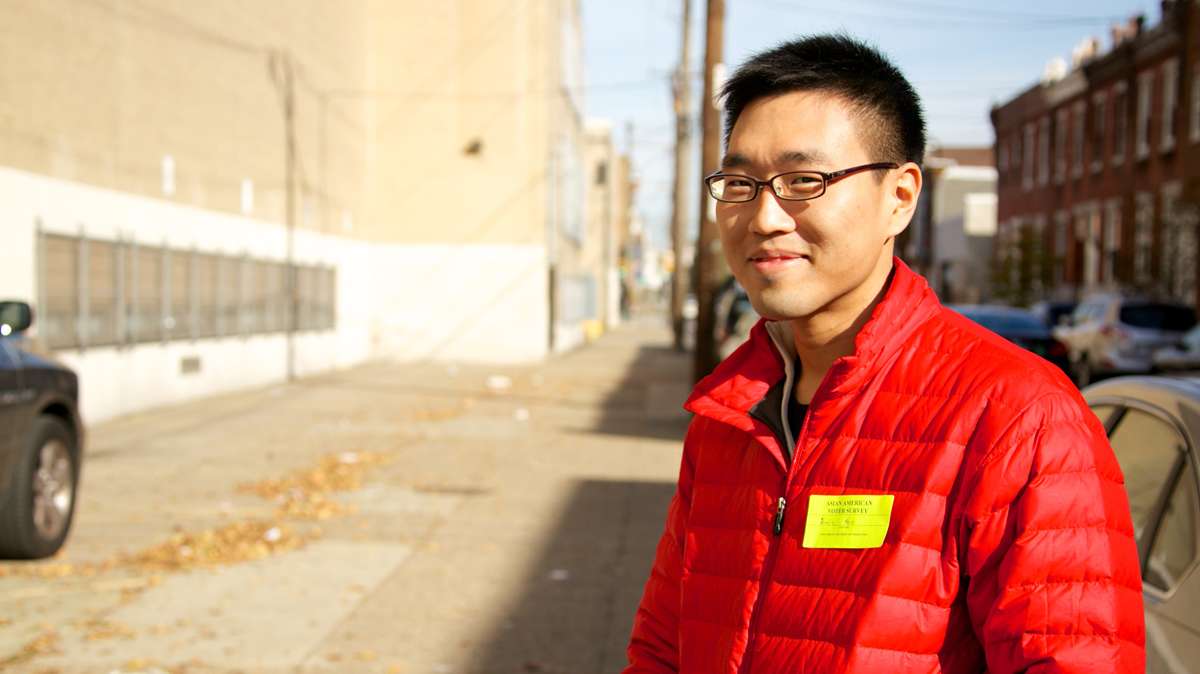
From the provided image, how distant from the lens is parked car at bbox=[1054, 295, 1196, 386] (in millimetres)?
22625

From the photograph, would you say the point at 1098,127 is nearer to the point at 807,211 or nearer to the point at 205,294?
the point at 205,294

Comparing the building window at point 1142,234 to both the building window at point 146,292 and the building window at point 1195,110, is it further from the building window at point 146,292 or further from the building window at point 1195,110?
the building window at point 146,292

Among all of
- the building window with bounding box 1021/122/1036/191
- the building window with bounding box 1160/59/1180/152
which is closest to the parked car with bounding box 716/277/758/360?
the building window with bounding box 1160/59/1180/152

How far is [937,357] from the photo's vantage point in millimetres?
2045

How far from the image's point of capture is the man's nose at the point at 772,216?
6.97ft

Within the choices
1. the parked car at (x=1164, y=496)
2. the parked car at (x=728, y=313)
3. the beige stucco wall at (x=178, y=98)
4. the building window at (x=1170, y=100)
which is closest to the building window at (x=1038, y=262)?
the building window at (x=1170, y=100)

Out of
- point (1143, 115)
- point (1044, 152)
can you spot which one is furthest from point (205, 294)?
point (1044, 152)

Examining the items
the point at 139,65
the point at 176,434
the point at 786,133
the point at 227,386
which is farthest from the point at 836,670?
the point at 227,386

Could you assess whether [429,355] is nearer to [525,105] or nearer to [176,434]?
[525,105]

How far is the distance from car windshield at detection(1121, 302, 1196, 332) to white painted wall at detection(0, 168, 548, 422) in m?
14.2

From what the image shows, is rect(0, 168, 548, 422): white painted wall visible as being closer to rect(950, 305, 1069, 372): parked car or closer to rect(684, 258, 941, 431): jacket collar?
rect(950, 305, 1069, 372): parked car

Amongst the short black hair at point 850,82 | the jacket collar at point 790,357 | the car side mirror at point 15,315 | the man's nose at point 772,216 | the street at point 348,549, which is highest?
the short black hair at point 850,82

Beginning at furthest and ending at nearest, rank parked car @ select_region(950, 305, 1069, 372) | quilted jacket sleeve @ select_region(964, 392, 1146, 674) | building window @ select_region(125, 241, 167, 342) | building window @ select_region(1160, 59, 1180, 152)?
1. building window @ select_region(1160, 59, 1180, 152)
2. building window @ select_region(125, 241, 167, 342)
3. parked car @ select_region(950, 305, 1069, 372)
4. quilted jacket sleeve @ select_region(964, 392, 1146, 674)

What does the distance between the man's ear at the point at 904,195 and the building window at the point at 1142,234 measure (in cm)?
3206
